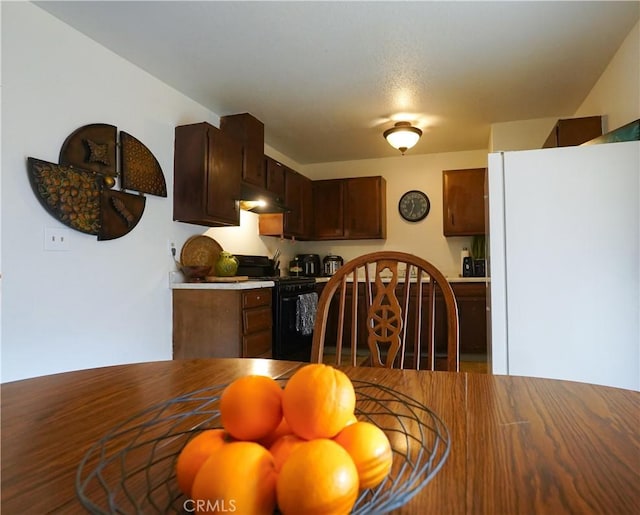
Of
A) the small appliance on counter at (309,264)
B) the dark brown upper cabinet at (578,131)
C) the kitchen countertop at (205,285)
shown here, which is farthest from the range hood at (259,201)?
the dark brown upper cabinet at (578,131)

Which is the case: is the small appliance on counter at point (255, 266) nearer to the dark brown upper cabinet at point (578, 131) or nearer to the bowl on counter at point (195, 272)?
the bowl on counter at point (195, 272)

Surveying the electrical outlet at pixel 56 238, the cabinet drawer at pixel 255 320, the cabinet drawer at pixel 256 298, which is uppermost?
the electrical outlet at pixel 56 238

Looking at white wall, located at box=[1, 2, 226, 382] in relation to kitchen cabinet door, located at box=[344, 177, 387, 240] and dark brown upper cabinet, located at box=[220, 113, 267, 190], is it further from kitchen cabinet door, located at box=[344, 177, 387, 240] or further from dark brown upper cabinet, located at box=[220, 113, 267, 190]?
kitchen cabinet door, located at box=[344, 177, 387, 240]

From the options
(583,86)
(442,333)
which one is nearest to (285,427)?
(583,86)

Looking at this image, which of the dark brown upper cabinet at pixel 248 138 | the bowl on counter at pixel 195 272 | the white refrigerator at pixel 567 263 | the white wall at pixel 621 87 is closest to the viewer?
the white refrigerator at pixel 567 263

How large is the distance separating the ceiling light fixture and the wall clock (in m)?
1.15

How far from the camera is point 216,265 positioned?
3.14 m

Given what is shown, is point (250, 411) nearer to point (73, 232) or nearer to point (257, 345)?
point (73, 232)

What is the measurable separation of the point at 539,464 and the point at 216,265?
9.44 ft

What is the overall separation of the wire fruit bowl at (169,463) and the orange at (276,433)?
0.30ft

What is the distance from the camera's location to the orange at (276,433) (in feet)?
1.36

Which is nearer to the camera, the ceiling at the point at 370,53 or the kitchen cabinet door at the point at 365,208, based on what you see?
the ceiling at the point at 370,53

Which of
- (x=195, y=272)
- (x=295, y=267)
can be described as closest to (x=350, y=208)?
(x=295, y=267)

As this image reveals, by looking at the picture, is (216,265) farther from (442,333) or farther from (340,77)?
(442,333)
